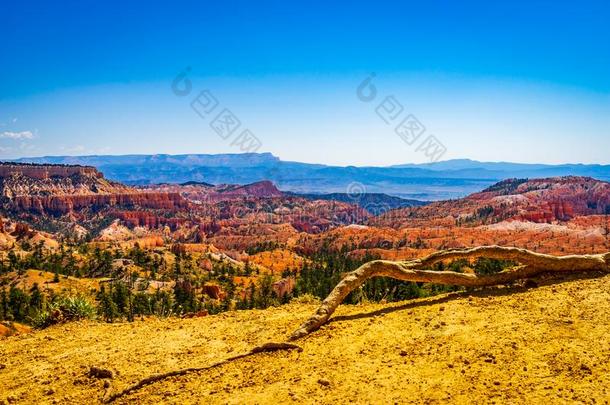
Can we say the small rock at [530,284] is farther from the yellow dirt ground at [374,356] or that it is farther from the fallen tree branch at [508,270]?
the fallen tree branch at [508,270]

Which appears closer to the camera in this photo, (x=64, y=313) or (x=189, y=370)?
(x=189, y=370)

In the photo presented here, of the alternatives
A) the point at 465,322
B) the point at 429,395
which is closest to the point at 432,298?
the point at 465,322

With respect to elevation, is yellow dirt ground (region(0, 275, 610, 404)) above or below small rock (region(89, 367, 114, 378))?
above

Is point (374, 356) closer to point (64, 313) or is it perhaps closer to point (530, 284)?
point (530, 284)

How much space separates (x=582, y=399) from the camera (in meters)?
6.55

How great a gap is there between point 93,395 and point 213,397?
102 inches

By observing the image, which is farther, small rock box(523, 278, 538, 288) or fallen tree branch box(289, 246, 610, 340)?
fallen tree branch box(289, 246, 610, 340)

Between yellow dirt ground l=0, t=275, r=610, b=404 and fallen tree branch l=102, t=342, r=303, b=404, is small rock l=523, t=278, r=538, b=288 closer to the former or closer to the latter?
yellow dirt ground l=0, t=275, r=610, b=404

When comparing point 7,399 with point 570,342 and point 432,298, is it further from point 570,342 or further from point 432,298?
point 570,342

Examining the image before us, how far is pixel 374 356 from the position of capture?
880 centimetres

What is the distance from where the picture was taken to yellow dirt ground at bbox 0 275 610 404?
7.36 metres

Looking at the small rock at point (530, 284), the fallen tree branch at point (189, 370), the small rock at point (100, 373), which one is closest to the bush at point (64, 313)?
the small rock at point (100, 373)

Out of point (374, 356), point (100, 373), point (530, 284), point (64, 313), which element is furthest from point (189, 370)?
point (530, 284)

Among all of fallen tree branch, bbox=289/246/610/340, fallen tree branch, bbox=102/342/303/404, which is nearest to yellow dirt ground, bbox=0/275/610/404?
fallen tree branch, bbox=102/342/303/404
